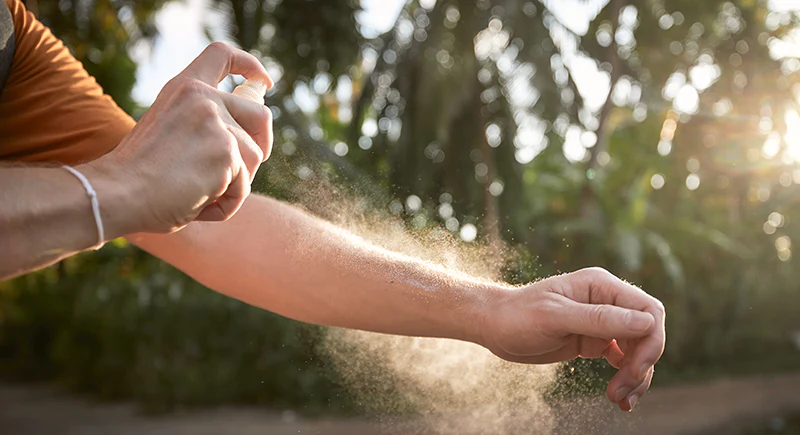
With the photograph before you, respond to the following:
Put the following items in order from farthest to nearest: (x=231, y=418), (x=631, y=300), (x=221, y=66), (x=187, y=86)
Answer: (x=231, y=418), (x=631, y=300), (x=221, y=66), (x=187, y=86)

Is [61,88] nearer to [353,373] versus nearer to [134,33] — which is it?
[353,373]

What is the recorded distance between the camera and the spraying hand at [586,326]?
3.60 ft

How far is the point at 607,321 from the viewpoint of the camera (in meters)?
1.09

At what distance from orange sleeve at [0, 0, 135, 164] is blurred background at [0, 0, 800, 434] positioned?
12.2 ft

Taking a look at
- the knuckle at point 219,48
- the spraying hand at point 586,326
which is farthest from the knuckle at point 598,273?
the knuckle at point 219,48

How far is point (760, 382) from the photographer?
35.3 ft

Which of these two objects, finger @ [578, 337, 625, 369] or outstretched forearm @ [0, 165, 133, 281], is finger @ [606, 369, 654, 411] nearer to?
finger @ [578, 337, 625, 369]

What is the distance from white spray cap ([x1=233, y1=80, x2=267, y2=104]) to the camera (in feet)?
3.41

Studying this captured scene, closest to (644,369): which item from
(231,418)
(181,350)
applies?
(231,418)

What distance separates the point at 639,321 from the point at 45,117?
1.21 meters

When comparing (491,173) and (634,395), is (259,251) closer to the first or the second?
(634,395)

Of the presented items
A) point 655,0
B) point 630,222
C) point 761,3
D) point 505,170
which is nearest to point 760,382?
point 630,222

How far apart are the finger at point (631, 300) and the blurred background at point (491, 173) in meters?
4.04

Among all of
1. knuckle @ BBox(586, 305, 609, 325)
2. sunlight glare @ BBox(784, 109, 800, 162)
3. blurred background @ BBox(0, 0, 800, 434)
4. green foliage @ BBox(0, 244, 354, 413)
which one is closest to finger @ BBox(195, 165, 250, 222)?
knuckle @ BBox(586, 305, 609, 325)
